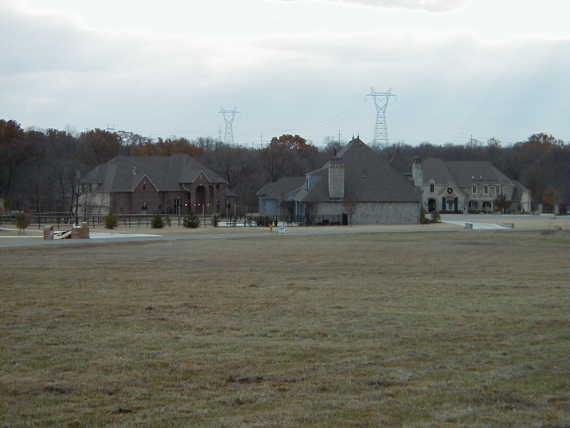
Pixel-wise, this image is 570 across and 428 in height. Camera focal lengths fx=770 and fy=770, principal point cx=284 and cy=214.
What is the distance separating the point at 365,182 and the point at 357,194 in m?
2.05

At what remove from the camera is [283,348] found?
11.3 m

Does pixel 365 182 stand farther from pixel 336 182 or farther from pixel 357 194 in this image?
pixel 336 182

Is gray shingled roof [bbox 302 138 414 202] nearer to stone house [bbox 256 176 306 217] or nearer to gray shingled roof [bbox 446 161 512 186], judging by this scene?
stone house [bbox 256 176 306 217]

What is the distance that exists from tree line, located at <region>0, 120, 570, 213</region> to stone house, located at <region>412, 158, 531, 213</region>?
Answer: 335 cm

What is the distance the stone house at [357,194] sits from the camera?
2608 inches

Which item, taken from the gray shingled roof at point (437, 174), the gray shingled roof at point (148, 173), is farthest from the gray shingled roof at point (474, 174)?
the gray shingled roof at point (148, 173)

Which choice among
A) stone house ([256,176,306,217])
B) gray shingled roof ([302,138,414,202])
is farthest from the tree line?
gray shingled roof ([302,138,414,202])

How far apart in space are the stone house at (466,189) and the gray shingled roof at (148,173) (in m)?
32.0

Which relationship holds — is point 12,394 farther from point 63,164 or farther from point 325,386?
point 63,164

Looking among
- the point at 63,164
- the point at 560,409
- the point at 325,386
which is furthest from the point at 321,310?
the point at 63,164

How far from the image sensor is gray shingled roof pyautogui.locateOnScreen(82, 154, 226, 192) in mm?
84438

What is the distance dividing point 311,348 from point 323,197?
55.2 metres

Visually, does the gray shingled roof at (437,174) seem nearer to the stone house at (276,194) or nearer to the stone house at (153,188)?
the stone house at (276,194)

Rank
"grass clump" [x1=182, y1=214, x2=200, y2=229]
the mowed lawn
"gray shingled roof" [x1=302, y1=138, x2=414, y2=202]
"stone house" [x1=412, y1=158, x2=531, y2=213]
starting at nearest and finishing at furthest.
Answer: the mowed lawn < "grass clump" [x1=182, y1=214, x2=200, y2=229] < "gray shingled roof" [x1=302, y1=138, x2=414, y2=202] < "stone house" [x1=412, y1=158, x2=531, y2=213]
